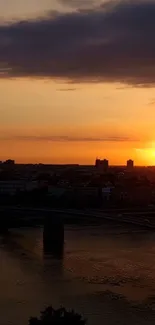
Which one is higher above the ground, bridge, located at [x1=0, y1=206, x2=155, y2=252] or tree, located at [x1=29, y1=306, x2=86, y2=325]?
bridge, located at [x1=0, y1=206, x2=155, y2=252]

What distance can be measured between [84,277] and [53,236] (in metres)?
4.17

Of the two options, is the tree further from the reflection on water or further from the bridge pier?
the bridge pier

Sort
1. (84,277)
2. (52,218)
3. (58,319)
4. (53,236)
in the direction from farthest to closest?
(52,218) → (53,236) → (84,277) → (58,319)

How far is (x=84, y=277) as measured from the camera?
901cm

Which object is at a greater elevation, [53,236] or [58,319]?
[53,236]

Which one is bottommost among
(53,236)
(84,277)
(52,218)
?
(84,277)

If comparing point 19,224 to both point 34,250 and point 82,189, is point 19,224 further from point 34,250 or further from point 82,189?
point 82,189

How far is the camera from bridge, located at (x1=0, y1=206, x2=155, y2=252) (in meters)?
13.3

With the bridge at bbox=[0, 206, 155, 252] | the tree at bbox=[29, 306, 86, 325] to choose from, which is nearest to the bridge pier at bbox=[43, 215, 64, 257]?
the bridge at bbox=[0, 206, 155, 252]

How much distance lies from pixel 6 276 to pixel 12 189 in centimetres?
1965

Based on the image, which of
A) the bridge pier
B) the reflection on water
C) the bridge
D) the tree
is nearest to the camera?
the tree

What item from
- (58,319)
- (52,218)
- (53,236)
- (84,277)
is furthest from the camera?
(52,218)

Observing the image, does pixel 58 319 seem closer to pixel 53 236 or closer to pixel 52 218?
pixel 53 236

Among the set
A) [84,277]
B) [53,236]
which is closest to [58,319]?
[84,277]
